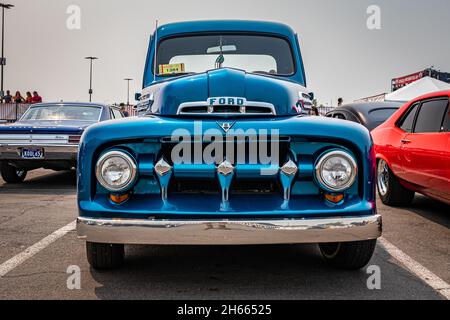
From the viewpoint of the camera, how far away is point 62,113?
28.0ft

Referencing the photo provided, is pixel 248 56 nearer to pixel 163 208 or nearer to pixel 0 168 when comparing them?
pixel 163 208

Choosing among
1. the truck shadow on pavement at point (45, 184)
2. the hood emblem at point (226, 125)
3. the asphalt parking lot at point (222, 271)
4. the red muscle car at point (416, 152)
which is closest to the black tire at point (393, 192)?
the red muscle car at point (416, 152)

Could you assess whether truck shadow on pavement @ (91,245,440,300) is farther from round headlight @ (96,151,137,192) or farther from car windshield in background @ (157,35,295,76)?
car windshield in background @ (157,35,295,76)

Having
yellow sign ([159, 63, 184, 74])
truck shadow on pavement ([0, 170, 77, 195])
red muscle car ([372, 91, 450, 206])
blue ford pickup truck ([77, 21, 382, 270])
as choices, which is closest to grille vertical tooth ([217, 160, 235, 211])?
blue ford pickup truck ([77, 21, 382, 270])

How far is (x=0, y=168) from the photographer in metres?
8.19

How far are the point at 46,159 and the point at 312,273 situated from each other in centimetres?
519

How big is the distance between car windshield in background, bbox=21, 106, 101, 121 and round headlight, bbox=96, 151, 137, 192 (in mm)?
5885

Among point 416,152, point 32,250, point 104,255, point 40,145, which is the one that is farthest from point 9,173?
point 416,152

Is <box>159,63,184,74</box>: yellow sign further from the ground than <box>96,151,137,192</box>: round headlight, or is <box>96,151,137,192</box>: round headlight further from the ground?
<box>159,63,184,74</box>: yellow sign

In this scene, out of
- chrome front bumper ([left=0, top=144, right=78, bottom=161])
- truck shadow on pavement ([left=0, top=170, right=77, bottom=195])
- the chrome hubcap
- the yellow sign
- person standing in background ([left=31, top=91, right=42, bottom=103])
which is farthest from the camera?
person standing in background ([left=31, top=91, right=42, bottom=103])

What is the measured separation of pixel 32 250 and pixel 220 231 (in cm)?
205

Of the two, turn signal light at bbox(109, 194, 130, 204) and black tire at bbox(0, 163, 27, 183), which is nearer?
turn signal light at bbox(109, 194, 130, 204)

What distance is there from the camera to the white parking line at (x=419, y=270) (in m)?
3.05

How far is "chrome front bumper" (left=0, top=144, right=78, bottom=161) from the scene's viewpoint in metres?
7.26
